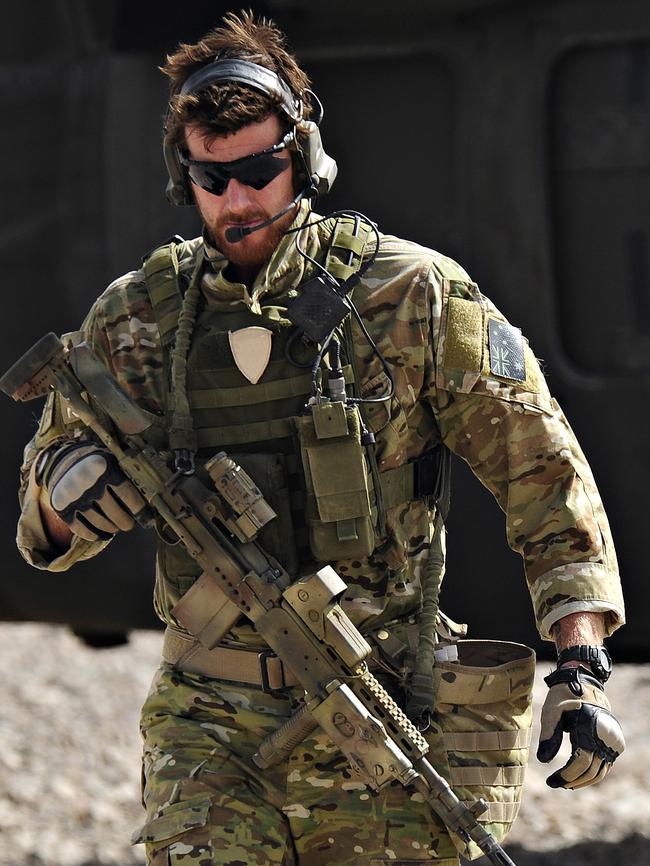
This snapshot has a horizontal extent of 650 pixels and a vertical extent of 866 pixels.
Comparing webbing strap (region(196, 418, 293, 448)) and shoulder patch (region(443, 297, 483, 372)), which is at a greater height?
shoulder patch (region(443, 297, 483, 372))

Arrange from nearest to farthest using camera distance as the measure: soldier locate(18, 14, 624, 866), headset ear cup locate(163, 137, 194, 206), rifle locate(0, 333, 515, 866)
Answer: rifle locate(0, 333, 515, 866)
soldier locate(18, 14, 624, 866)
headset ear cup locate(163, 137, 194, 206)

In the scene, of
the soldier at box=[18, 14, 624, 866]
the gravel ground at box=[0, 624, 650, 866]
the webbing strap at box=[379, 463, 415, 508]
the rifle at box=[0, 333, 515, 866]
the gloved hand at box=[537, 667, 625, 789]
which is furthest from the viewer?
the gravel ground at box=[0, 624, 650, 866]

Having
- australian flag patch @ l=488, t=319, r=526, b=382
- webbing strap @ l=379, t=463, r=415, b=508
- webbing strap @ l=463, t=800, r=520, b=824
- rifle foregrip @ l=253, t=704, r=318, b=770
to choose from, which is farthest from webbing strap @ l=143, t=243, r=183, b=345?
webbing strap @ l=463, t=800, r=520, b=824

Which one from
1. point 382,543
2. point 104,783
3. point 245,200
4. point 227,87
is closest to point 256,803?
point 382,543

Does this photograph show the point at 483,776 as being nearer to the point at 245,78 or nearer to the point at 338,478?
the point at 338,478

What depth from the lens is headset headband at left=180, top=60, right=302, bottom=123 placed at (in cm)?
332

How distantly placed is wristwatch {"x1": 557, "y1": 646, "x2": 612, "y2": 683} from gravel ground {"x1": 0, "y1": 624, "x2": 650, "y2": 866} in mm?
2637

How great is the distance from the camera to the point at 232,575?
326 cm

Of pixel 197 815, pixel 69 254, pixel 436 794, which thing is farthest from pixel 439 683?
pixel 69 254

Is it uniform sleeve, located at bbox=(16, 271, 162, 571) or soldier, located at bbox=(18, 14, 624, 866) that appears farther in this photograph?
uniform sleeve, located at bbox=(16, 271, 162, 571)

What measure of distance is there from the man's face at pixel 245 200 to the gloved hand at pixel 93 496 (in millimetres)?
504

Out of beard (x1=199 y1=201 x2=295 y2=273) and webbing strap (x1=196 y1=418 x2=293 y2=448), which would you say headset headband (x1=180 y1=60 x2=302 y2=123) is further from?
webbing strap (x1=196 y1=418 x2=293 y2=448)

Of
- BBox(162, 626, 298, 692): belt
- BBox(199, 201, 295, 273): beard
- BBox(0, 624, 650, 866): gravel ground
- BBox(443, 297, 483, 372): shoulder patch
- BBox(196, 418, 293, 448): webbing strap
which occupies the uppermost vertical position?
BBox(199, 201, 295, 273): beard

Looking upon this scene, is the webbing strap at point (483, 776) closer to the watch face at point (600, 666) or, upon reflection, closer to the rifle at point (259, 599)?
the rifle at point (259, 599)
